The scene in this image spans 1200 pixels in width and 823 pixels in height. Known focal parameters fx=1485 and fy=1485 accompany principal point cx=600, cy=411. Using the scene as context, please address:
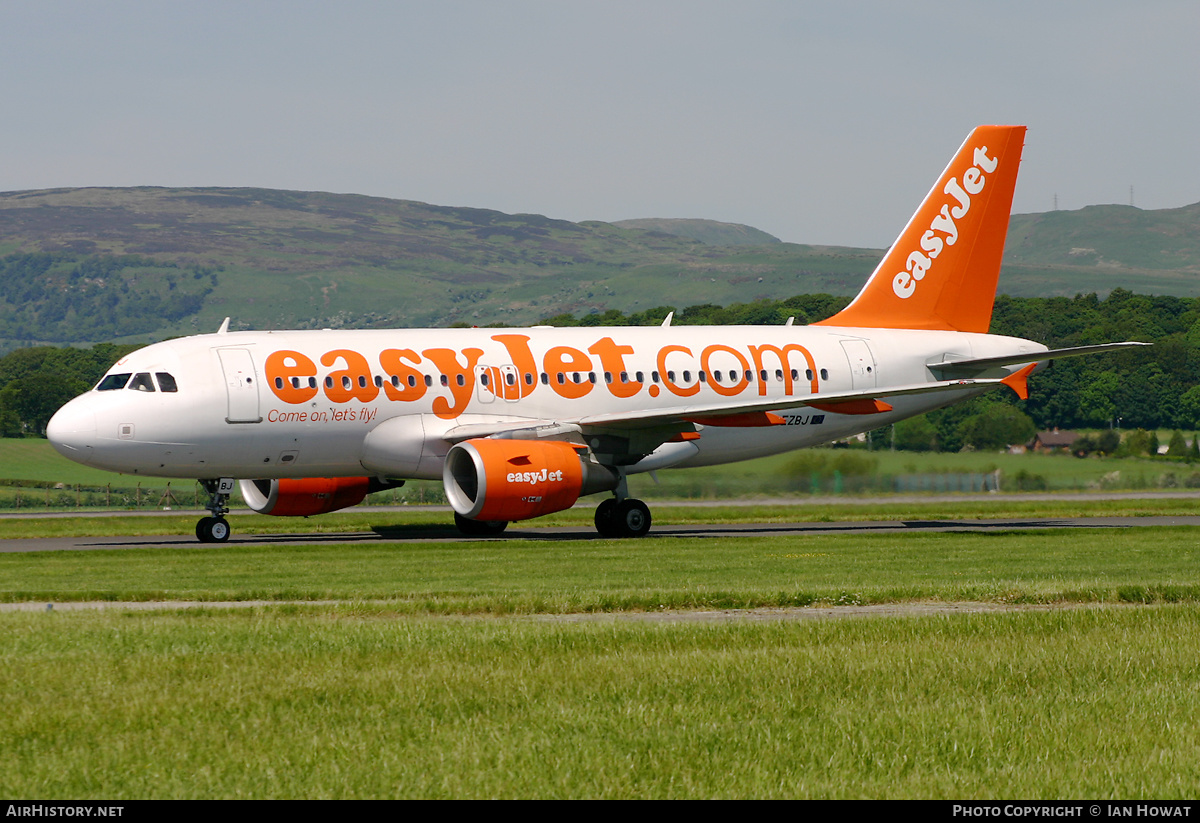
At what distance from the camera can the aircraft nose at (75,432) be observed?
30.3 metres

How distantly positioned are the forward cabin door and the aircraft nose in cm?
275

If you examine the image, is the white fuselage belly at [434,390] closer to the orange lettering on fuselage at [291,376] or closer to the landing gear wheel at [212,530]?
the orange lettering on fuselage at [291,376]

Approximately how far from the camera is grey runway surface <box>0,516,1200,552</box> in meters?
31.8

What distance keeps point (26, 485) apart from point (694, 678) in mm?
65914

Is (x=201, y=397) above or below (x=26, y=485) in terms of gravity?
above

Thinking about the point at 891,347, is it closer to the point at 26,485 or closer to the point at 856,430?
the point at 856,430

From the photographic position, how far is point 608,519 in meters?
33.0

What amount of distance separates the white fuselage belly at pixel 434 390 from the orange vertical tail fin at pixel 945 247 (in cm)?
108

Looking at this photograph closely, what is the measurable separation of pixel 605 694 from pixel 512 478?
63.0 feet

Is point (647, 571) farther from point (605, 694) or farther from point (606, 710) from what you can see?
point (606, 710)

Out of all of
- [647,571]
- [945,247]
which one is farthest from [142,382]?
[945,247]

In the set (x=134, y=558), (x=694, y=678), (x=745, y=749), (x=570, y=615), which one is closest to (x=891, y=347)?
(x=134, y=558)

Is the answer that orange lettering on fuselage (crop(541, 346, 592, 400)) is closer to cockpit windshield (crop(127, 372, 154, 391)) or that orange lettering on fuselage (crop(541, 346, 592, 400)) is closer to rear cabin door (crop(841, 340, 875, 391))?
rear cabin door (crop(841, 340, 875, 391))
